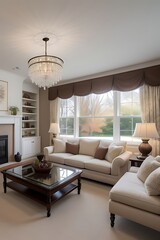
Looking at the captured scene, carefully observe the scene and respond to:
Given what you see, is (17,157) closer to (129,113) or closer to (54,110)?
(54,110)

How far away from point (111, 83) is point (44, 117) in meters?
2.91

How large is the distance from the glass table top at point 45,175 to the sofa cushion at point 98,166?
578 mm

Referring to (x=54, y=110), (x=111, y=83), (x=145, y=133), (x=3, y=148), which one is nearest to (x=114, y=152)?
(x=145, y=133)

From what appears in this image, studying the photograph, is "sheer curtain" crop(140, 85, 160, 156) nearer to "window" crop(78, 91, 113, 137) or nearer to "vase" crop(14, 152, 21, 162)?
"window" crop(78, 91, 113, 137)

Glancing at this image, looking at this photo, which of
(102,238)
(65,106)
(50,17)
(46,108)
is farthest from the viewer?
(46,108)

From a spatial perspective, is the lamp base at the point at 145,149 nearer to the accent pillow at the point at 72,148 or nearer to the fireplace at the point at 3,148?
the accent pillow at the point at 72,148

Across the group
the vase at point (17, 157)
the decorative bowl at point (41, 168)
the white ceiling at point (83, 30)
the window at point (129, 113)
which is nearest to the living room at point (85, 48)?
the white ceiling at point (83, 30)

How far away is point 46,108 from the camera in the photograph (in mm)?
5566

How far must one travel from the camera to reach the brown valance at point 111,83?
11.3 feet

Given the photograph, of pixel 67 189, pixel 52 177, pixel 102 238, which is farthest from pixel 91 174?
pixel 102 238

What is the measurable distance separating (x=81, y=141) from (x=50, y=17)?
2.98 metres

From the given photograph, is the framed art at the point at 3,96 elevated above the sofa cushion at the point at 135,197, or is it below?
above

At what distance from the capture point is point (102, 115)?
443 cm

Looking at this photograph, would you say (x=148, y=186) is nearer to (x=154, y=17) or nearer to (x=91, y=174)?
(x=91, y=174)
